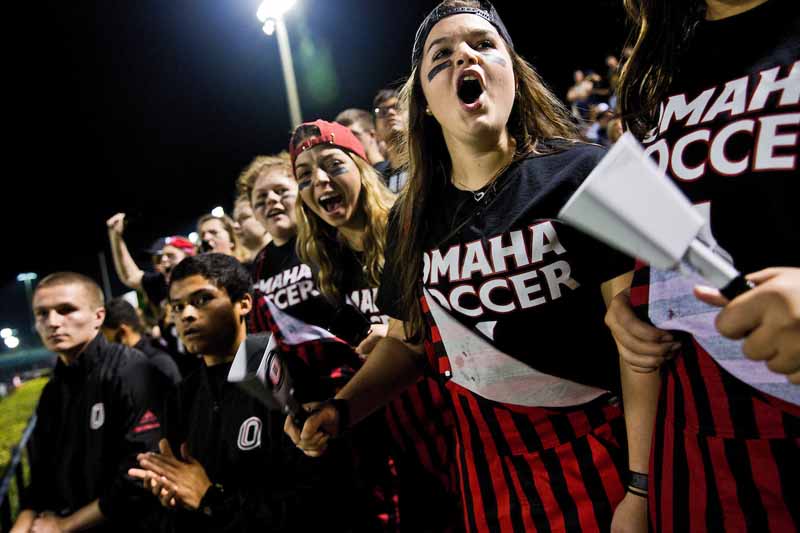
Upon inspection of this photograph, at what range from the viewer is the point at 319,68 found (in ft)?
29.1

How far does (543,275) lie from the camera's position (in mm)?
1386

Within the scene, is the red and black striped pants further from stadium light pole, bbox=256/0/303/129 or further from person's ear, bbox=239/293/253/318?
stadium light pole, bbox=256/0/303/129

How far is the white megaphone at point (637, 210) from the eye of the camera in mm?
619

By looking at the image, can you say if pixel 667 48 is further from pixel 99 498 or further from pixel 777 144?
pixel 99 498

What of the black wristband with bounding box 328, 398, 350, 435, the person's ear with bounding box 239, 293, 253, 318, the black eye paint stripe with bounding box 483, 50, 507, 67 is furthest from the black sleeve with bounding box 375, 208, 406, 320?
the person's ear with bounding box 239, 293, 253, 318

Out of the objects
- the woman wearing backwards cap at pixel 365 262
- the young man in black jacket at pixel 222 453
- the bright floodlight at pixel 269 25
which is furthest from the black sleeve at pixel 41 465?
the bright floodlight at pixel 269 25

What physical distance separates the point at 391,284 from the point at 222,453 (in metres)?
1.38

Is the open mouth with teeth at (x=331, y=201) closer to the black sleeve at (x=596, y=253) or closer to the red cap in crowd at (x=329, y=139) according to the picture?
the red cap in crowd at (x=329, y=139)

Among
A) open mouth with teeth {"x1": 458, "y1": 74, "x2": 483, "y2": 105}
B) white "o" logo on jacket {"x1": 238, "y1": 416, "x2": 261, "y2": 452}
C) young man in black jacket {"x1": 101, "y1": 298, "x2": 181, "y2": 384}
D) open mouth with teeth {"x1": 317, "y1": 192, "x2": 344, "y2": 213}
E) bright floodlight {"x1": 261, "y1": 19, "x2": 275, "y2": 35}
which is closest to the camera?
open mouth with teeth {"x1": 458, "y1": 74, "x2": 483, "y2": 105}

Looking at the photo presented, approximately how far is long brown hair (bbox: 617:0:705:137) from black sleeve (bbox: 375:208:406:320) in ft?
2.91

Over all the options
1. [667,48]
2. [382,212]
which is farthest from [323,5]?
[667,48]

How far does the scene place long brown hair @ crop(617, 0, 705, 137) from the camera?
4.14ft

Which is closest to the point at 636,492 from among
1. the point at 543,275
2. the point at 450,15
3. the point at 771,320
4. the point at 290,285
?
the point at 543,275

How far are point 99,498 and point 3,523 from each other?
174cm
